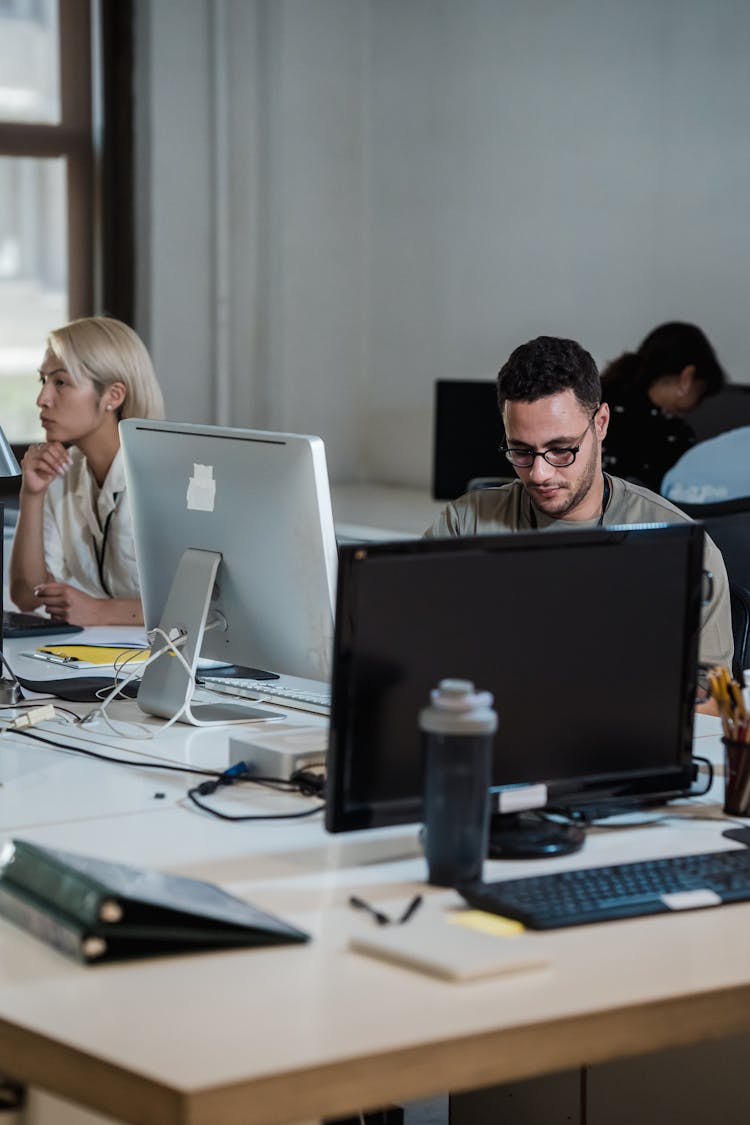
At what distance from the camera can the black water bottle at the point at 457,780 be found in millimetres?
1521

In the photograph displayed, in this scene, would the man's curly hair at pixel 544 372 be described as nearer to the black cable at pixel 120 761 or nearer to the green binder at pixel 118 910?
the black cable at pixel 120 761

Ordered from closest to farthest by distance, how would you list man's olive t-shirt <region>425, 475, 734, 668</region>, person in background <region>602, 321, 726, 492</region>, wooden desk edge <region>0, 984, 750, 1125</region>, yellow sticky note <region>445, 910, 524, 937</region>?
wooden desk edge <region>0, 984, 750, 1125</region> → yellow sticky note <region>445, 910, 524, 937</region> → man's olive t-shirt <region>425, 475, 734, 668</region> → person in background <region>602, 321, 726, 492</region>

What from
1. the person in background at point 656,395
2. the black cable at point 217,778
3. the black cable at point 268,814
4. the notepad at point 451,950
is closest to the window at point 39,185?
the person in background at point 656,395

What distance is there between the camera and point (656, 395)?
4.23 m

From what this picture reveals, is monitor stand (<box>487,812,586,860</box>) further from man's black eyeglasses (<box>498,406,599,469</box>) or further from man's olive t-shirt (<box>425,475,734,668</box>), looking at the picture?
Result: man's black eyeglasses (<box>498,406,599,469</box>)

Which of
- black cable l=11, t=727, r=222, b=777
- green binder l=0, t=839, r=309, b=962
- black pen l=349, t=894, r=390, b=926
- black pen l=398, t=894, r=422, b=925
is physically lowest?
black cable l=11, t=727, r=222, b=777

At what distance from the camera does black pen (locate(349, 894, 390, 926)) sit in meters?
1.46

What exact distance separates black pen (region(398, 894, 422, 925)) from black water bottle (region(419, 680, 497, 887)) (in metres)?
0.06

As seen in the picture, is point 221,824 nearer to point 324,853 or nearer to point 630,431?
point 324,853

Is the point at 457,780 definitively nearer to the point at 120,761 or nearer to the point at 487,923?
the point at 487,923

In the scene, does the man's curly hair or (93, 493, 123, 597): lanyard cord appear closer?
the man's curly hair

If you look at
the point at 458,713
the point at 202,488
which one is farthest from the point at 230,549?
the point at 458,713

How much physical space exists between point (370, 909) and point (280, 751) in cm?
47

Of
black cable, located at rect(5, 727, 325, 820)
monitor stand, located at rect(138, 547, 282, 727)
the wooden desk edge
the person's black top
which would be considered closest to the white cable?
monitor stand, located at rect(138, 547, 282, 727)
